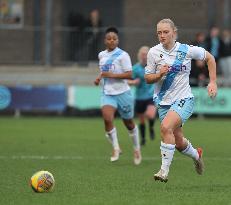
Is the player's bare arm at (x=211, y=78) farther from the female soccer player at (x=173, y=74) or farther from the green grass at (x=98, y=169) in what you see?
the green grass at (x=98, y=169)

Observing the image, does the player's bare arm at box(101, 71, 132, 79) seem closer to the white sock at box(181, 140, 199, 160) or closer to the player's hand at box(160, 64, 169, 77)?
the white sock at box(181, 140, 199, 160)

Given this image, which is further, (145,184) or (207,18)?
(207,18)

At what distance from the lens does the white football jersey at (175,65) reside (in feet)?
38.7

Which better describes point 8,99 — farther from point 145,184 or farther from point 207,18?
point 145,184

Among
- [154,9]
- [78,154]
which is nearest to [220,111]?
[154,9]

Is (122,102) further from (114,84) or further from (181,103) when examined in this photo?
(181,103)

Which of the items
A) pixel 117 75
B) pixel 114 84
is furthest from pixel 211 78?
pixel 114 84

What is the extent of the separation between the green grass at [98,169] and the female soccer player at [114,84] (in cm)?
53

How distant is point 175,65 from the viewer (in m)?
11.8

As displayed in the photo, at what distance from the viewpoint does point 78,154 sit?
16.7m

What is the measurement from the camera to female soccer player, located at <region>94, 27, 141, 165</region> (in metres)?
15.2

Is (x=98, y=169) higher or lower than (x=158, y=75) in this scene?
lower

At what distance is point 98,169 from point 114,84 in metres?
2.07

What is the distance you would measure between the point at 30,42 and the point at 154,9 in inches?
188
